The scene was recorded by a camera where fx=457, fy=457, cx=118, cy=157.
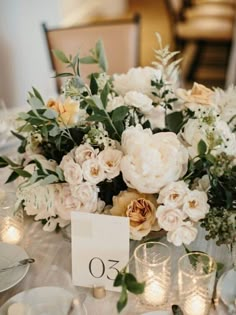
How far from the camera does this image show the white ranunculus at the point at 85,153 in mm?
922

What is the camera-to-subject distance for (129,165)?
33.9 inches

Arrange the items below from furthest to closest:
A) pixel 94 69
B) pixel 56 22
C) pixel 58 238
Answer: pixel 56 22 → pixel 94 69 → pixel 58 238

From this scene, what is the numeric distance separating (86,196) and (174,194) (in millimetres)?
180

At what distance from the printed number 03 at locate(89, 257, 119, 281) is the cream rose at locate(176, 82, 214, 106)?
0.47m

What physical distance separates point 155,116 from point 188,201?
30cm

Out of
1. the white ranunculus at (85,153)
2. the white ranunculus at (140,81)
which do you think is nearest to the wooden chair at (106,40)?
the white ranunculus at (140,81)

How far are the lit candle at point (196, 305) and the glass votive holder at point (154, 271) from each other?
51mm

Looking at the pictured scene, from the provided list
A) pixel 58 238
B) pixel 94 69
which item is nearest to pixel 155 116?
pixel 58 238

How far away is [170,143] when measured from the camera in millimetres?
882

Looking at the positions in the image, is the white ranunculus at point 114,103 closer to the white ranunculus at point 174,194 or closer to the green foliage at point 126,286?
the white ranunculus at point 174,194

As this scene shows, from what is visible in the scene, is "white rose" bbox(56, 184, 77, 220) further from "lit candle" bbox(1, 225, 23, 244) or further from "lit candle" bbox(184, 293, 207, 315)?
"lit candle" bbox(184, 293, 207, 315)

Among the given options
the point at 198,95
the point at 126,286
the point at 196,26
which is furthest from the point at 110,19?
the point at 126,286

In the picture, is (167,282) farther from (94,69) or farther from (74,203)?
(94,69)

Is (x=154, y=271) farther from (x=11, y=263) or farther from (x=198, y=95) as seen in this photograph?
(x=198, y=95)
